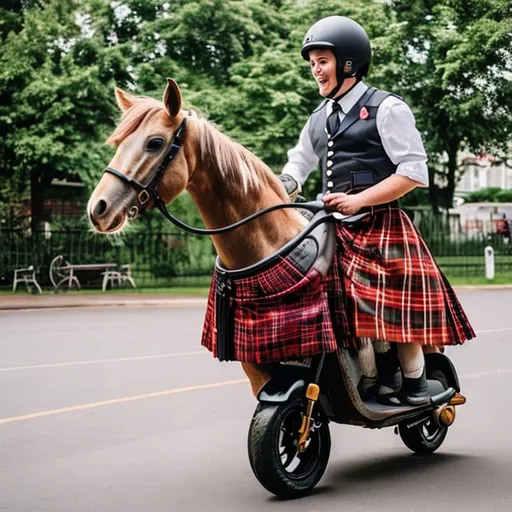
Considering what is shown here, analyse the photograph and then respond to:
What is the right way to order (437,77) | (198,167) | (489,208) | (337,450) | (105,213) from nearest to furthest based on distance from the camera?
(105,213) → (198,167) → (337,450) → (437,77) → (489,208)

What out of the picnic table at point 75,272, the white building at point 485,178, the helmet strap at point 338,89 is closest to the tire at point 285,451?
the helmet strap at point 338,89

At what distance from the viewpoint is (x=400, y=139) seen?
5.55m

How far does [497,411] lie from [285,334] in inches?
146

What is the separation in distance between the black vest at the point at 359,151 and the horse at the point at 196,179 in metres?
0.32

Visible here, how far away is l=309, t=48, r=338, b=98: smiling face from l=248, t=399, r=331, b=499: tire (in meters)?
1.62

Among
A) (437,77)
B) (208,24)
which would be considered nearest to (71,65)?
(208,24)

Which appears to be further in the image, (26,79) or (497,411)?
(26,79)

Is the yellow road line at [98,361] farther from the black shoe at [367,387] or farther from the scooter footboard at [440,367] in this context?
the black shoe at [367,387]

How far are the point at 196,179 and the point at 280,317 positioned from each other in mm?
785

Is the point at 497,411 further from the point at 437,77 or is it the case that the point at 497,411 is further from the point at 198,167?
the point at 437,77

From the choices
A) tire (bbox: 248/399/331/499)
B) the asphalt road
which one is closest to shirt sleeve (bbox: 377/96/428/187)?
tire (bbox: 248/399/331/499)

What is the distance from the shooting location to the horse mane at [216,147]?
5141 millimetres

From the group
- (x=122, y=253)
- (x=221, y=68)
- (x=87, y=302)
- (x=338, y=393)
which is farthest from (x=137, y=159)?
(x=221, y=68)

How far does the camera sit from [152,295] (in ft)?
84.4
